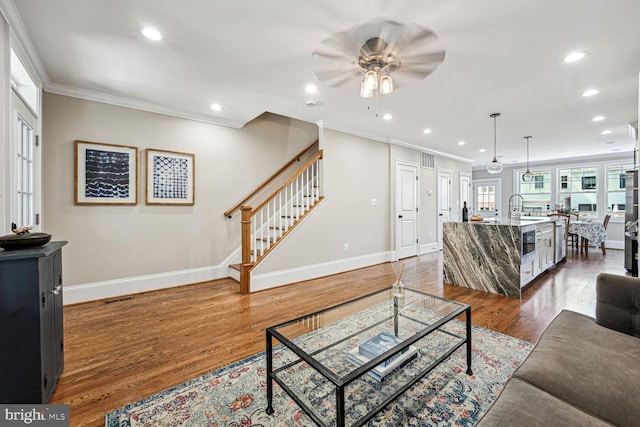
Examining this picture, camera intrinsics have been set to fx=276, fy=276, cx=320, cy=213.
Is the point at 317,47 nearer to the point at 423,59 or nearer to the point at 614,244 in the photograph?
the point at 423,59

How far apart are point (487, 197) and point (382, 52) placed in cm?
951

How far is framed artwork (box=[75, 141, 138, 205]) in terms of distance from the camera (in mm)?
3369

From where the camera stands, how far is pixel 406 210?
619 centimetres

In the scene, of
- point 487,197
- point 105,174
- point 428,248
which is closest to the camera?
point 105,174

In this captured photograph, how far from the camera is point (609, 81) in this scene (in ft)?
10.2

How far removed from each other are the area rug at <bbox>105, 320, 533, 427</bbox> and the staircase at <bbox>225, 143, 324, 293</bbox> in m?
1.92

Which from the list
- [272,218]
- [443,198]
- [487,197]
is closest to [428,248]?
[443,198]

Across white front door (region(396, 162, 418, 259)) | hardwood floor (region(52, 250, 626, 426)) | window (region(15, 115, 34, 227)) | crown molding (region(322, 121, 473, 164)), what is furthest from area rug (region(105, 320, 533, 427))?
white front door (region(396, 162, 418, 259))

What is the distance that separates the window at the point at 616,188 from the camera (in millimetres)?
7328

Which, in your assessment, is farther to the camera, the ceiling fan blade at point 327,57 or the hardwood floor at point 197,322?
the ceiling fan blade at point 327,57

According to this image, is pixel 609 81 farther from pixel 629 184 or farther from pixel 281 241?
pixel 281 241

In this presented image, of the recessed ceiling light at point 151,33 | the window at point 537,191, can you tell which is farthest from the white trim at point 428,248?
the recessed ceiling light at point 151,33

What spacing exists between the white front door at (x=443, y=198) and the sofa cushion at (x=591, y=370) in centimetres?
577

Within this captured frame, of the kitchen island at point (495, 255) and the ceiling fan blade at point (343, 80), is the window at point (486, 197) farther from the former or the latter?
the ceiling fan blade at point (343, 80)
